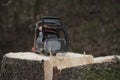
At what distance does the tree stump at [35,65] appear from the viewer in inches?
220

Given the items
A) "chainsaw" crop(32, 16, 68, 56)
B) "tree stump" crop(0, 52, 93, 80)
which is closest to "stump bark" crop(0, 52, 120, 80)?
"tree stump" crop(0, 52, 93, 80)

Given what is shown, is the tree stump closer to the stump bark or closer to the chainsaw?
the stump bark

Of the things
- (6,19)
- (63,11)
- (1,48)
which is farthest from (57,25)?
(63,11)

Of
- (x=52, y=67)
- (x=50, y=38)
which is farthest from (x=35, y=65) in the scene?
(x=50, y=38)

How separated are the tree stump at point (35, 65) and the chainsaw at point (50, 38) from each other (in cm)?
12

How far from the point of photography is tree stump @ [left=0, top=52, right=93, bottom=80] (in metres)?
5.60

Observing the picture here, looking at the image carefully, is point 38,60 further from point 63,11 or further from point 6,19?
point 63,11

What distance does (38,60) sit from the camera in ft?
18.5

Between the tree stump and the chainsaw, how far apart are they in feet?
0.38

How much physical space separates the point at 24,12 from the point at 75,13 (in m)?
1.80

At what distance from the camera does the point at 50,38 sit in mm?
6180

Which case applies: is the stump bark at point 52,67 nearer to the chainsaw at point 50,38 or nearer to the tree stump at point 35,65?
the tree stump at point 35,65

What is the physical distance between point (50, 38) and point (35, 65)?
658 millimetres

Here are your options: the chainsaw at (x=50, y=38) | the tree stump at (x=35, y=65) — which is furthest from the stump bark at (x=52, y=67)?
the chainsaw at (x=50, y=38)
